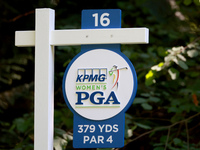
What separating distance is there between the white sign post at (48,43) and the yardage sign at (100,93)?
52 mm

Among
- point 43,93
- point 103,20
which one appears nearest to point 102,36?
point 103,20

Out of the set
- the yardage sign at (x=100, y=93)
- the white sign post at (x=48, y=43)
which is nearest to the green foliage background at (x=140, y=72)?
the white sign post at (x=48, y=43)

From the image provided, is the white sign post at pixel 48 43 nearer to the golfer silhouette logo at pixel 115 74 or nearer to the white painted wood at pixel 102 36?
the white painted wood at pixel 102 36

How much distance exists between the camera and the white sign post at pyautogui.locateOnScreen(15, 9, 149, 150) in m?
2.24

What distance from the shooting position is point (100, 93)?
2207 millimetres

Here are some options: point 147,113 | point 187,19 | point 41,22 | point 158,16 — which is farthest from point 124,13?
point 41,22

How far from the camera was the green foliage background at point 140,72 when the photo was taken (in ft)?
11.7

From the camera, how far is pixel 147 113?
415 cm

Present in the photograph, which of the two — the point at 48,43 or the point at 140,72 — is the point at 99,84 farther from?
the point at 140,72

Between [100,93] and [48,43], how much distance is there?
0.41 meters

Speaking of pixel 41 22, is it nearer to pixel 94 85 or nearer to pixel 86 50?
pixel 86 50

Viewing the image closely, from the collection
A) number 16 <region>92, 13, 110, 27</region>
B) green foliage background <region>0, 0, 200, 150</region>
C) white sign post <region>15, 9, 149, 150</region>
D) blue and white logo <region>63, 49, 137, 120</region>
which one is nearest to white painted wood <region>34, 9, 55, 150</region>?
white sign post <region>15, 9, 149, 150</region>

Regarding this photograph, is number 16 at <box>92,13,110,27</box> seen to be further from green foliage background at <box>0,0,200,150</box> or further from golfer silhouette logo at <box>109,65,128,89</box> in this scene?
green foliage background at <box>0,0,200,150</box>

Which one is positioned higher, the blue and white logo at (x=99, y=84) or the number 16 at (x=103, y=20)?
the number 16 at (x=103, y=20)
